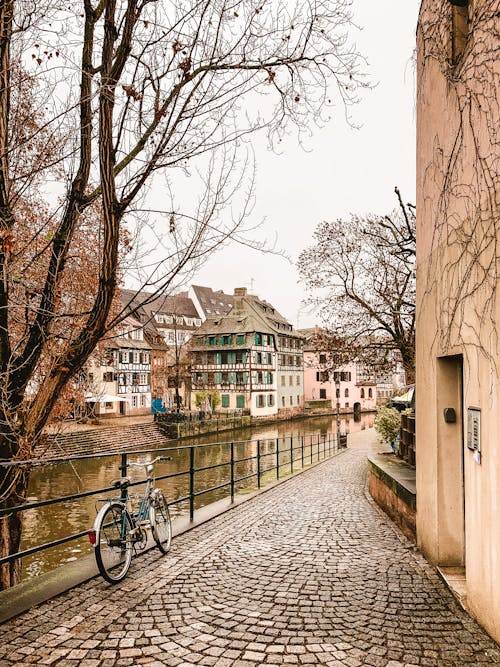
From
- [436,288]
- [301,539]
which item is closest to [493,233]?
[436,288]

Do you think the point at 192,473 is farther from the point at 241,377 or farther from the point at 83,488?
the point at 241,377

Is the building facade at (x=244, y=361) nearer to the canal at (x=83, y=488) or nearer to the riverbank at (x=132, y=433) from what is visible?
the riverbank at (x=132, y=433)

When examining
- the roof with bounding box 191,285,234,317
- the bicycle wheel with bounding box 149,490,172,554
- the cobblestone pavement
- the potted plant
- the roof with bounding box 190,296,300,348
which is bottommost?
the cobblestone pavement

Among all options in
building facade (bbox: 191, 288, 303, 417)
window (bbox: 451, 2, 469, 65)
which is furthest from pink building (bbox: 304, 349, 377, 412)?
window (bbox: 451, 2, 469, 65)

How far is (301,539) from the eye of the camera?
257 inches

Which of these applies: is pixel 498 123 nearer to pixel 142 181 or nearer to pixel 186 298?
pixel 142 181

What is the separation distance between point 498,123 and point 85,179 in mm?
3232

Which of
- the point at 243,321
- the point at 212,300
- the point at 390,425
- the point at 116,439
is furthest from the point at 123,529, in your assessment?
the point at 212,300

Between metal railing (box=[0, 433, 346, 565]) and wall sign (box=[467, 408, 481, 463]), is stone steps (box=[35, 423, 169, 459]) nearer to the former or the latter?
metal railing (box=[0, 433, 346, 565])

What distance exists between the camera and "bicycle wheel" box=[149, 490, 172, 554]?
18.0ft

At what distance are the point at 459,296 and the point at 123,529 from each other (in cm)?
331

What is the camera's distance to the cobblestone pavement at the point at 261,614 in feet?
10.9

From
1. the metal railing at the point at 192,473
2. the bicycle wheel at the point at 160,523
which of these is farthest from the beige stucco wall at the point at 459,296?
the metal railing at the point at 192,473

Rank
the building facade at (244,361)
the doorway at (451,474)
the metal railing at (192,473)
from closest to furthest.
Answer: the metal railing at (192,473) < the doorway at (451,474) < the building facade at (244,361)
